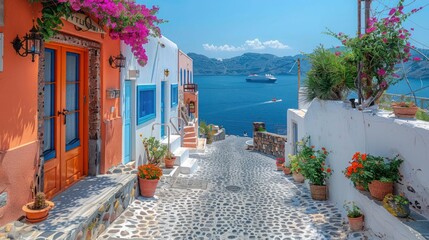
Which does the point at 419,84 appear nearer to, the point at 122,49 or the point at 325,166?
the point at 325,166

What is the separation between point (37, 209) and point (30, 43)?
2.09 m

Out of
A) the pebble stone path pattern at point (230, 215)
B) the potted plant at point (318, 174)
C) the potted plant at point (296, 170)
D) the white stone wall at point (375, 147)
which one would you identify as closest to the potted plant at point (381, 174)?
the white stone wall at point (375, 147)

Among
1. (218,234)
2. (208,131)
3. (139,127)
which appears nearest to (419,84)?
(218,234)

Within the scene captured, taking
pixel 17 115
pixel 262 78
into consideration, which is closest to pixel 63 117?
pixel 17 115

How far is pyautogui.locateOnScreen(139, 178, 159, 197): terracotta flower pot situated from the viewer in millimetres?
7095

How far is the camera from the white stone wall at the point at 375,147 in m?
4.28

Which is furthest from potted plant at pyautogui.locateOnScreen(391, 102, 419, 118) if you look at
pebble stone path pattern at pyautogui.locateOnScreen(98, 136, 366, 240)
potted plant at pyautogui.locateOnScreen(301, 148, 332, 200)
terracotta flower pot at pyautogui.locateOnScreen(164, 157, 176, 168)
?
terracotta flower pot at pyautogui.locateOnScreen(164, 157, 176, 168)

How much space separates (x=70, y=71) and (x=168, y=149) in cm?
436

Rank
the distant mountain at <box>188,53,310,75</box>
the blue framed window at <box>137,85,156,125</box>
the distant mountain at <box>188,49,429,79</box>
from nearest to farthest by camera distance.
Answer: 1. the blue framed window at <box>137,85,156,125</box>
2. the distant mountain at <box>188,49,429,79</box>
3. the distant mountain at <box>188,53,310,75</box>

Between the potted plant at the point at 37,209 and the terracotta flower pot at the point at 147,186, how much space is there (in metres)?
2.88

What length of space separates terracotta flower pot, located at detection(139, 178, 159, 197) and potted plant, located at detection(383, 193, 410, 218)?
14.5 ft

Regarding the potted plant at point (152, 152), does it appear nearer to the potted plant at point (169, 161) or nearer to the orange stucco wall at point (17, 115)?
the potted plant at point (169, 161)

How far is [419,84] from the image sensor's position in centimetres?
548

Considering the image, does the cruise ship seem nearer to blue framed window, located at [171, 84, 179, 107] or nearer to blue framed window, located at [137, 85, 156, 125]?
blue framed window, located at [171, 84, 179, 107]
